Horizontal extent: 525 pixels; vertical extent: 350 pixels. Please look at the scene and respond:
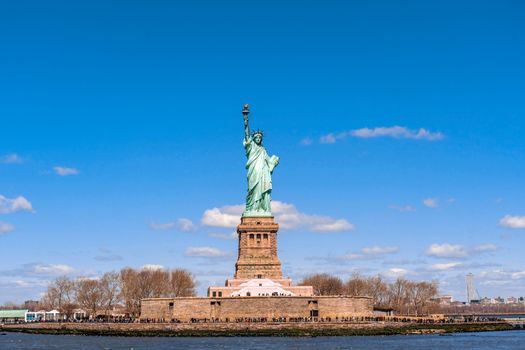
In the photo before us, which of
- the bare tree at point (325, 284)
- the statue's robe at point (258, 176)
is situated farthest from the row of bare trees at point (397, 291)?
the statue's robe at point (258, 176)

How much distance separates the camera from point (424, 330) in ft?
242

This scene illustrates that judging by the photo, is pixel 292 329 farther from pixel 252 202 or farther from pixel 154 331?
pixel 252 202

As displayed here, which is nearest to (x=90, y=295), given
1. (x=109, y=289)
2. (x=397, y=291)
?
(x=109, y=289)

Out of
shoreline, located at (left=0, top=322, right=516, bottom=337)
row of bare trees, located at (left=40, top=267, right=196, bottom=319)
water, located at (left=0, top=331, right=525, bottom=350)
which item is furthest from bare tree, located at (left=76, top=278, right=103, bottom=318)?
water, located at (left=0, top=331, right=525, bottom=350)

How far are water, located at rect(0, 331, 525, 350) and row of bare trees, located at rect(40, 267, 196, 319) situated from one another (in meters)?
29.3

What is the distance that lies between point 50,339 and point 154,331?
9591mm

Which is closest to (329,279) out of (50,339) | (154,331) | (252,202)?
(252,202)

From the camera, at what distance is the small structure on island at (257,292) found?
75250mm

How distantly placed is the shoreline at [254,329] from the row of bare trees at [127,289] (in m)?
19.9

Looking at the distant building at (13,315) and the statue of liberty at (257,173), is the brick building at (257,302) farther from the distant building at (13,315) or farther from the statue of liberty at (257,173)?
the distant building at (13,315)

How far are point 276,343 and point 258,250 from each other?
27.3m

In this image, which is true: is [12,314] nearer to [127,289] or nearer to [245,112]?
[127,289]

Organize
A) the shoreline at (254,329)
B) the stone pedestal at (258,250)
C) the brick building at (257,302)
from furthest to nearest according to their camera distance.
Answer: the stone pedestal at (258,250) → the brick building at (257,302) → the shoreline at (254,329)

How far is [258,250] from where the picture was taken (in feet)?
281
